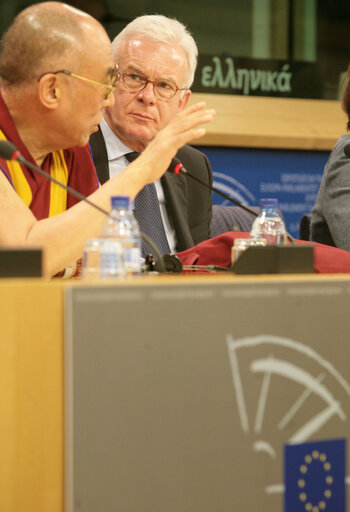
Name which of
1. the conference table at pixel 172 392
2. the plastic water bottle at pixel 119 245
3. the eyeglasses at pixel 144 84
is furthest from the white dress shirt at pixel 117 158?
the conference table at pixel 172 392

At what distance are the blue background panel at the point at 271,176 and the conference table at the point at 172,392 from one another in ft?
9.27

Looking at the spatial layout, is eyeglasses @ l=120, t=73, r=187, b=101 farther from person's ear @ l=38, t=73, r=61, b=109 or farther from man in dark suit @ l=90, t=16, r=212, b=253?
person's ear @ l=38, t=73, r=61, b=109

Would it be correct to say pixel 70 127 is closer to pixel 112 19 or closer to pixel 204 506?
pixel 204 506

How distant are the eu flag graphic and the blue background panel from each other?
284 centimetres

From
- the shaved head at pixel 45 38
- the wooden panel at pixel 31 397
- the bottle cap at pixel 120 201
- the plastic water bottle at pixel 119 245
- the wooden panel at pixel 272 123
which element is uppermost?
the wooden panel at pixel 272 123

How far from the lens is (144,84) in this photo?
8.89ft

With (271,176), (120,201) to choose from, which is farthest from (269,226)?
(271,176)

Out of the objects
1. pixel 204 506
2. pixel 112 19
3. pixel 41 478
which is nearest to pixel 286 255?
pixel 204 506

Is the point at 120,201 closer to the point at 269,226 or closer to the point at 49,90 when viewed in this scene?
the point at 269,226

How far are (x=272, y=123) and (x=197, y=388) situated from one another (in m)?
3.36

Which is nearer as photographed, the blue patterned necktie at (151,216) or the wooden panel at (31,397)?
the wooden panel at (31,397)

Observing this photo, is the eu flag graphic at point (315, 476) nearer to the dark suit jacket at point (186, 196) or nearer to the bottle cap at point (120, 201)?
the bottle cap at point (120, 201)

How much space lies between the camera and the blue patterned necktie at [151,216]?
2604 mm

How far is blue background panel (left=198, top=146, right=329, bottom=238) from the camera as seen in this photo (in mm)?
4105
